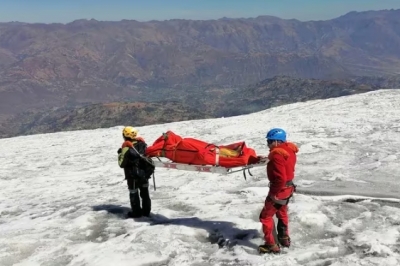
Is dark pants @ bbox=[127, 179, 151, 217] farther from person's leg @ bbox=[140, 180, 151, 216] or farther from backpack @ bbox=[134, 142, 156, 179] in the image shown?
backpack @ bbox=[134, 142, 156, 179]

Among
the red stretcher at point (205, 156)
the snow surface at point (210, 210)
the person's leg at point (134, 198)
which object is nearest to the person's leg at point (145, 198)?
the person's leg at point (134, 198)

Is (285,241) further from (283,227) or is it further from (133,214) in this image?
(133,214)

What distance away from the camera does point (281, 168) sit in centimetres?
786

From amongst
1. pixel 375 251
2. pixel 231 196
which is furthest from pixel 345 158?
pixel 375 251

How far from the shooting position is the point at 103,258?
27.6 feet

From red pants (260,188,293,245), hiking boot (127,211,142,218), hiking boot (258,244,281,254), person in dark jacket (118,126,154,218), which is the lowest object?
hiking boot (258,244,281,254)

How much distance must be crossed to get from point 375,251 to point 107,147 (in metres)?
18.4

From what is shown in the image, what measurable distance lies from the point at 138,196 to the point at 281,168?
4499mm

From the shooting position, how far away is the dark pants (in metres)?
10.8

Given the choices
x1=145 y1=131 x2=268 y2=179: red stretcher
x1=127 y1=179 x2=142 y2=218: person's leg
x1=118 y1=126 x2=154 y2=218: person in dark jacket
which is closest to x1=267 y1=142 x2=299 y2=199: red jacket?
x1=145 y1=131 x2=268 y2=179: red stretcher

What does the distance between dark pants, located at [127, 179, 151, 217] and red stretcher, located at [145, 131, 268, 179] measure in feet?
3.09

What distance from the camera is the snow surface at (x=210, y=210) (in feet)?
27.3

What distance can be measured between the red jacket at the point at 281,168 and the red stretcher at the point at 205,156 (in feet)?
3.87

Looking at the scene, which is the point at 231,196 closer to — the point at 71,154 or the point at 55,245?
the point at 55,245
